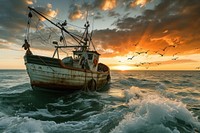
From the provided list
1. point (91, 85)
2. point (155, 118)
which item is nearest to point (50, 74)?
point (91, 85)

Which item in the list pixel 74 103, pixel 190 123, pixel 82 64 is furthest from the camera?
pixel 82 64

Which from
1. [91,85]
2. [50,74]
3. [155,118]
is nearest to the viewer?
[155,118]

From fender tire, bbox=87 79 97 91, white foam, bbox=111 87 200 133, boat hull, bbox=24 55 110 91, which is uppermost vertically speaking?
boat hull, bbox=24 55 110 91

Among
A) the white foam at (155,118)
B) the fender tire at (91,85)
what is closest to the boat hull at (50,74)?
the fender tire at (91,85)

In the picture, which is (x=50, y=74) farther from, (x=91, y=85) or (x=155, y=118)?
(x=155, y=118)

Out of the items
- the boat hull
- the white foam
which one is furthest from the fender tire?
the white foam

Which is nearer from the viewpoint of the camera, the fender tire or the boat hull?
the boat hull

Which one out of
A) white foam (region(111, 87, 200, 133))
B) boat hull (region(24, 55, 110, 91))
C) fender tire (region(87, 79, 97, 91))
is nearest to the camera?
white foam (region(111, 87, 200, 133))

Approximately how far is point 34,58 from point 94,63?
771 centimetres

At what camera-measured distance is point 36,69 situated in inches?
641

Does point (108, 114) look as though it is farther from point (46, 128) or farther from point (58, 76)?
point (58, 76)

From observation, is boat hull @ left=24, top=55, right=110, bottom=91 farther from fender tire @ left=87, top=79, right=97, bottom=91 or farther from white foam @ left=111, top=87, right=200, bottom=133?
white foam @ left=111, top=87, right=200, bottom=133

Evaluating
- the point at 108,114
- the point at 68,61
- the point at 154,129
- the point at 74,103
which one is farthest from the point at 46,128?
the point at 68,61

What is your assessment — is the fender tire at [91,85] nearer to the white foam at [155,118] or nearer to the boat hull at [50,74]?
the boat hull at [50,74]
